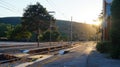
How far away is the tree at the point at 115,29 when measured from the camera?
25470 mm

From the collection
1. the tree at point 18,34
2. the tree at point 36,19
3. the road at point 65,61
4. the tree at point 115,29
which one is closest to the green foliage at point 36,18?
the tree at point 36,19

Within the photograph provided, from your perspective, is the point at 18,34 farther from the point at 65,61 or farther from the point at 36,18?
the point at 65,61

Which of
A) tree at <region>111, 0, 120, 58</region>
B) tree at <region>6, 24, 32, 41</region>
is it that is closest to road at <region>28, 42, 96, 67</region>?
tree at <region>111, 0, 120, 58</region>

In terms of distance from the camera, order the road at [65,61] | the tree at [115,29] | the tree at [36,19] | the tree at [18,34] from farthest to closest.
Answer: the tree at [18,34] < the tree at [36,19] < the tree at [115,29] < the road at [65,61]

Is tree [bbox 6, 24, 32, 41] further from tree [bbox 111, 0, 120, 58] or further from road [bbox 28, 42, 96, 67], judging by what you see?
tree [bbox 111, 0, 120, 58]

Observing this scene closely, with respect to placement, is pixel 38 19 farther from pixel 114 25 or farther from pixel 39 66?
pixel 39 66

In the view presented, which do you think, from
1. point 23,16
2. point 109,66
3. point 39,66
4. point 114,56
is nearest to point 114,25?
point 114,56

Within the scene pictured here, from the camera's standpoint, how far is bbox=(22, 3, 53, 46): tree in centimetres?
7944

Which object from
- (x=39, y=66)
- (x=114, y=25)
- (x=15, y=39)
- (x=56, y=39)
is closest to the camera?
(x=39, y=66)

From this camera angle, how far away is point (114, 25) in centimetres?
2573

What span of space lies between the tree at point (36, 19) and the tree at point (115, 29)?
52.6 metres

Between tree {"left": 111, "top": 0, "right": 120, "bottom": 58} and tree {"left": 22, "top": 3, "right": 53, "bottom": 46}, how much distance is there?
52.6 metres

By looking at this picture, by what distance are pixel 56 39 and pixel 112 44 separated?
389 feet

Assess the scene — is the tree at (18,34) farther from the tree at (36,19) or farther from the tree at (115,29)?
the tree at (115,29)
